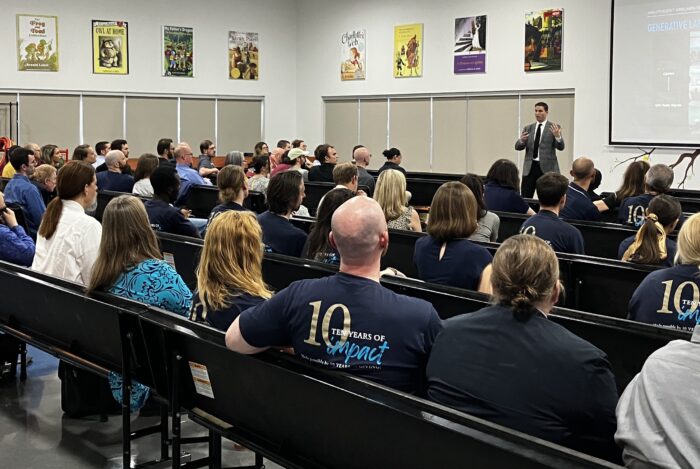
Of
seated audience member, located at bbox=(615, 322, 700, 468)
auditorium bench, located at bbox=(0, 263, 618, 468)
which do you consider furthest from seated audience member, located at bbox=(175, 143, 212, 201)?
seated audience member, located at bbox=(615, 322, 700, 468)

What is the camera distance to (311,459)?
284 cm

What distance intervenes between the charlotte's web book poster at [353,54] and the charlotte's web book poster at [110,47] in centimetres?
439

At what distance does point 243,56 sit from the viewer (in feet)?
61.9

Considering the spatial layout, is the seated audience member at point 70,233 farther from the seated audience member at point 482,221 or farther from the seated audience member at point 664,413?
the seated audience member at point 664,413

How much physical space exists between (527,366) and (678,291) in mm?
1719

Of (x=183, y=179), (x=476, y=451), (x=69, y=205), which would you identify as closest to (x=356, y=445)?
(x=476, y=451)

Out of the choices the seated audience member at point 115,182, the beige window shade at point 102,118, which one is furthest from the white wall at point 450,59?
the seated audience member at point 115,182

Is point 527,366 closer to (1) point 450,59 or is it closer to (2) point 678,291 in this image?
(2) point 678,291

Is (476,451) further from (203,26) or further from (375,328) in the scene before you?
(203,26)

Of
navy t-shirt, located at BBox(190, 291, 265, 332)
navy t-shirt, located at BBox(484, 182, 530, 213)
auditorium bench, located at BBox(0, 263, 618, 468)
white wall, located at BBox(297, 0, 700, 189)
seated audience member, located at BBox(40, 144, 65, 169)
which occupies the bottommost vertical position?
auditorium bench, located at BBox(0, 263, 618, 468)

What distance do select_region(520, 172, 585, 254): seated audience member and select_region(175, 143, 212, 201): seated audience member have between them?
551 cm

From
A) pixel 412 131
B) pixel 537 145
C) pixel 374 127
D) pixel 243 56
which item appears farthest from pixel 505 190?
pixel 243 56

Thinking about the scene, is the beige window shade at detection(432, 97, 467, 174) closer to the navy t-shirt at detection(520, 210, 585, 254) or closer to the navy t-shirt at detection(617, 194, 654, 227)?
the navy t-shirt at detection(617, 194, 654, 227)

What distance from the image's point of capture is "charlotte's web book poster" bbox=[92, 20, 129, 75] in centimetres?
1703
